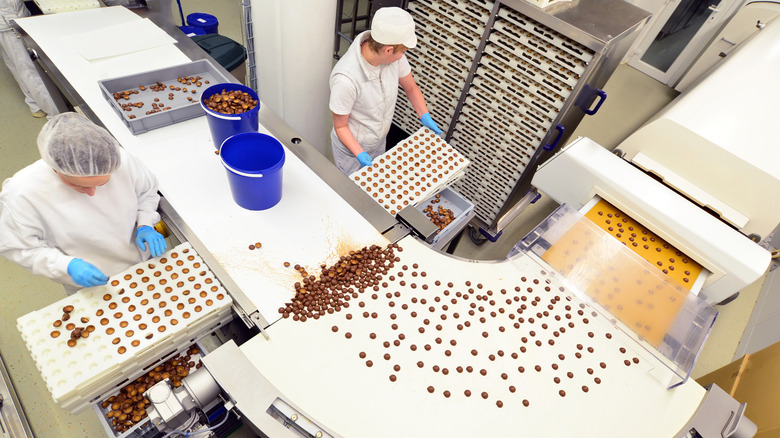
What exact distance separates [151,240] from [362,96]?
1.26 m

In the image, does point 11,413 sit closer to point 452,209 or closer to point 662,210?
point 452,209

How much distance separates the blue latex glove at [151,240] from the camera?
151 cm

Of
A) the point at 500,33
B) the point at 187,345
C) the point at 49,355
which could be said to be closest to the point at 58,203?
the point at 49,355

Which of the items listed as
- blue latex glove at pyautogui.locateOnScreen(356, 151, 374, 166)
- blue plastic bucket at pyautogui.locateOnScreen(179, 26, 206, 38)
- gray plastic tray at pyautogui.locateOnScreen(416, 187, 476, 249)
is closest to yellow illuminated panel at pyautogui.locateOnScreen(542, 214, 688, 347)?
gray plastic tray at pyautogui.locateOnScreen(416, 187, 476, 249)

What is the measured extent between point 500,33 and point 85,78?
92.9 inches

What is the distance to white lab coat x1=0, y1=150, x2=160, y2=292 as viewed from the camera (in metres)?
1.31

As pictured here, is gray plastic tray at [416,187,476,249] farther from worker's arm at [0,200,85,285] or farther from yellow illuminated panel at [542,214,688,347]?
worker's arm at [0,200,85,285]

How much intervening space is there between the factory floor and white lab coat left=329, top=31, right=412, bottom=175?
1.27 meters

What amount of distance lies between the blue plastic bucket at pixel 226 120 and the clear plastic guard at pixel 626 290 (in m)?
1.34

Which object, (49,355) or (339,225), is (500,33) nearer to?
(339,225)

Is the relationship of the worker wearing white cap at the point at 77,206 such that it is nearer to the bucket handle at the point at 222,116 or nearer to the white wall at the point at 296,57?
the bucket handle at the point at 222,116

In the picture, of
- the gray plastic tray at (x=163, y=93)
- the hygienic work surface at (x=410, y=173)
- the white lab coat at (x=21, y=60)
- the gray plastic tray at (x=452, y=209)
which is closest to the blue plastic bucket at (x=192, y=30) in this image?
the white lab coat at (x=21, y=60)

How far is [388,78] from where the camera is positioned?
86.1 inches

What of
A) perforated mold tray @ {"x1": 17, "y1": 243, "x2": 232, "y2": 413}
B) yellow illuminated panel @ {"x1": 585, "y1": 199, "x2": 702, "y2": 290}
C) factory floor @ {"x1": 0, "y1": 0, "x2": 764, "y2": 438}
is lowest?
factory floor @ {"x1": 0, "y1": 0, "x2": 764, "y2": 438}
